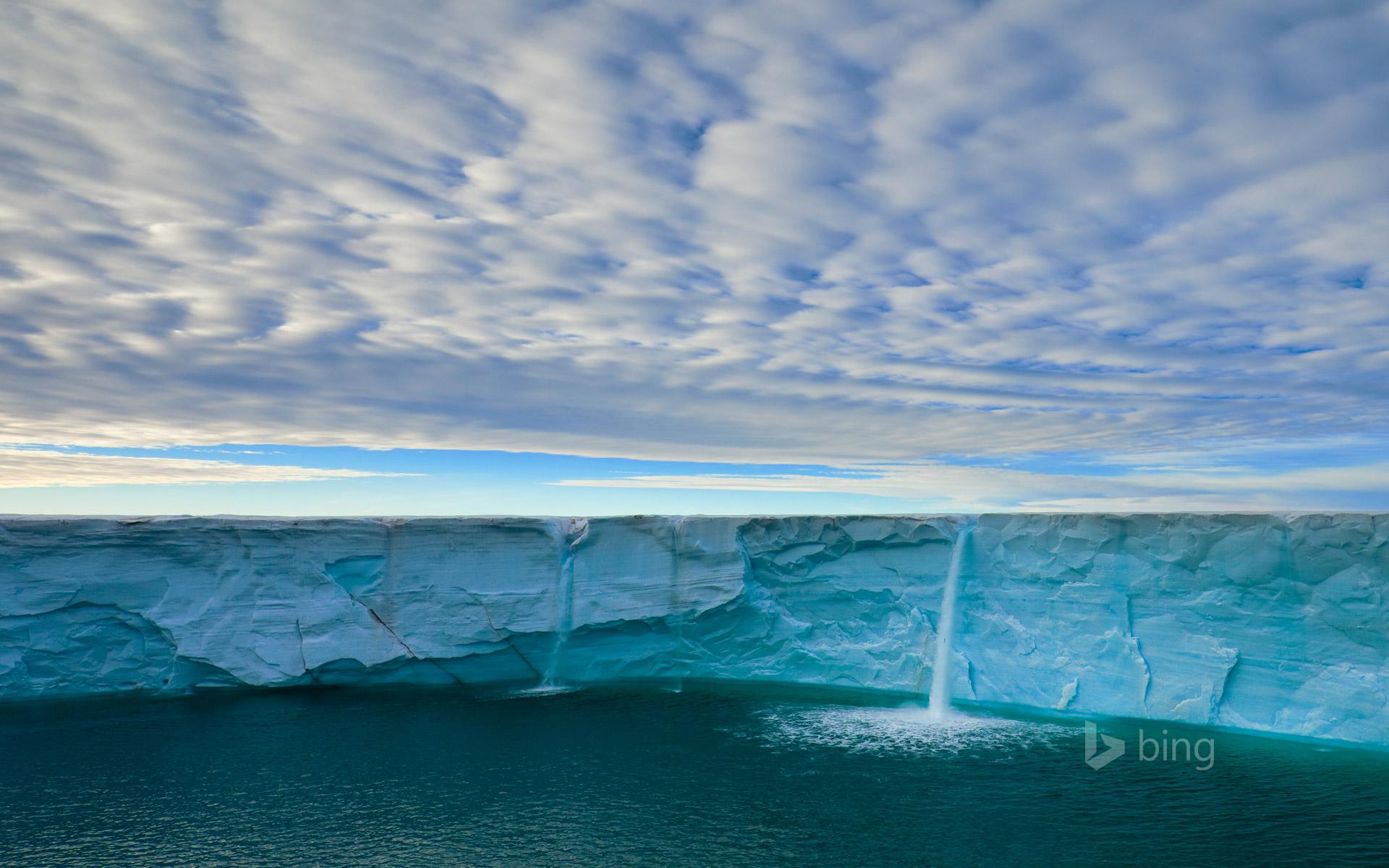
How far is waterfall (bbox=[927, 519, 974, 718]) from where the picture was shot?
15344 mm

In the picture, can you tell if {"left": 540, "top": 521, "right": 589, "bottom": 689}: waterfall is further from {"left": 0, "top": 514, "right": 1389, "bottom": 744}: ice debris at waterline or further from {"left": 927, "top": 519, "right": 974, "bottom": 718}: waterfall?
{"left": 927, "top": 519, "right": 974, "bottom": 718}: waterfall

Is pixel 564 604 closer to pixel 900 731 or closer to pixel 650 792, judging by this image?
pixel 900 731

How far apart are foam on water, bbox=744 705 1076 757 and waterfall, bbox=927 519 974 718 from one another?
36 cm

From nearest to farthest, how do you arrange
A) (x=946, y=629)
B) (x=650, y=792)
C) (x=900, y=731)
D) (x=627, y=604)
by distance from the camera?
1. (x=650, y=792)
2. (x=900, y=731)
3. (x=946, y=629)
4. (x=627, y=604)

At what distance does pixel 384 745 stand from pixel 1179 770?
1066cm

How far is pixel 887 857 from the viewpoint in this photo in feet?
28.4

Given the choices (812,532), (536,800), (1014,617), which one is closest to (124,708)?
(536,800)

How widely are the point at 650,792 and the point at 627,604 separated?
6.64m

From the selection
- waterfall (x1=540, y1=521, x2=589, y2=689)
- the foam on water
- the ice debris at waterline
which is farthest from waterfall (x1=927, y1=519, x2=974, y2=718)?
waterfall (x1=540, y1=521, x2=589, y2=689)

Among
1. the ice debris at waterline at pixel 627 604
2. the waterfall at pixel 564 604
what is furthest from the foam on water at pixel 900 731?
the waterfall at pixel 564 604

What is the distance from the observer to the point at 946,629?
52.2 feet

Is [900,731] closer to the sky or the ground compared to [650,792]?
closer to the sky

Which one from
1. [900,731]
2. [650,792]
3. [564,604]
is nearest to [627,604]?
[564,604]

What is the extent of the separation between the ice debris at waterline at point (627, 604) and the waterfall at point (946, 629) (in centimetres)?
3
